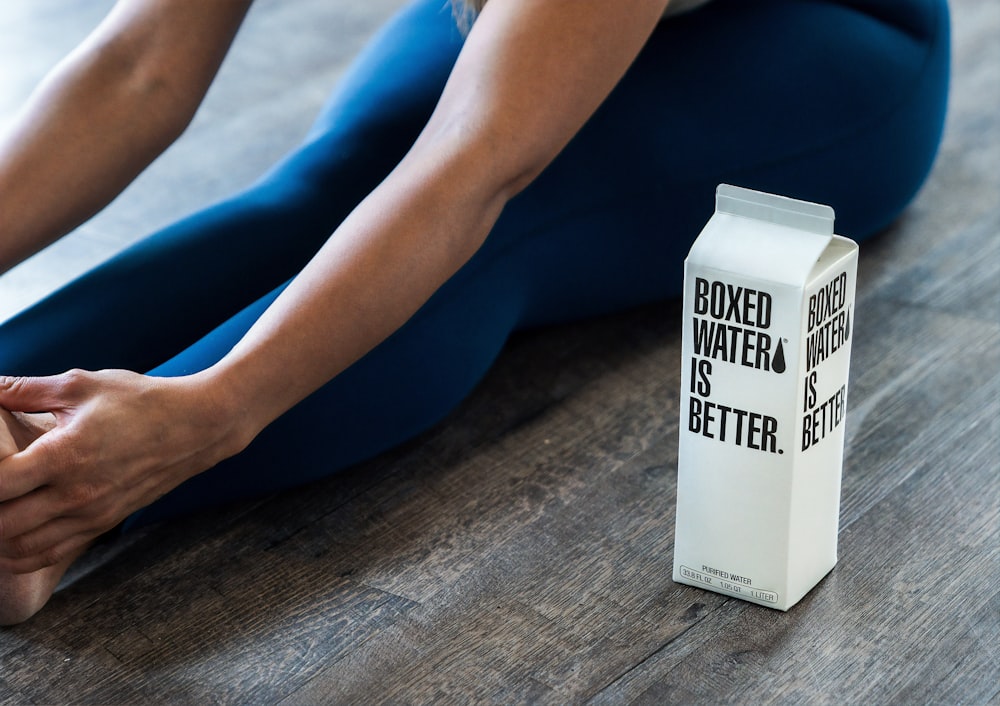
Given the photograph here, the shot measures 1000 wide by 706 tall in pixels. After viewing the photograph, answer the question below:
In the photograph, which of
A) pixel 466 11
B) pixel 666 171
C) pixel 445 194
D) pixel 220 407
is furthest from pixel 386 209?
pixel 666 171

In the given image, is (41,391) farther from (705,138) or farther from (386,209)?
(705,138)

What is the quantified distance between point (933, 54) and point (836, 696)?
850mm

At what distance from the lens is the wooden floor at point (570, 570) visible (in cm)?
95

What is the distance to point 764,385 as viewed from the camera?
0.90 meters

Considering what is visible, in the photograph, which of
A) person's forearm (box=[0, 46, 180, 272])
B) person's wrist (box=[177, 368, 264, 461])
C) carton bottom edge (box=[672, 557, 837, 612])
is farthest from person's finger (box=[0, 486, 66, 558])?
carton bottom edge (box=[672, 557, 837, 612])

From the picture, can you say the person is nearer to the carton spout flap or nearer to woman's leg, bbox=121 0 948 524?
woman's leg, bbox=121 0 948 524

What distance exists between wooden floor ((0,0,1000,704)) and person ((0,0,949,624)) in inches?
1.9

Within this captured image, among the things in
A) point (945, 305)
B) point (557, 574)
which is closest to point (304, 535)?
point (557, 574)

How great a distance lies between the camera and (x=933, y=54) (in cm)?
148

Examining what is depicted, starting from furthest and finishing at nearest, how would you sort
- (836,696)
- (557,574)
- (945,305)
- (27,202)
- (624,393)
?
1. (945,305)
2. (624,393)
3. (27,202)
4. (557,574)
5. (836,696)

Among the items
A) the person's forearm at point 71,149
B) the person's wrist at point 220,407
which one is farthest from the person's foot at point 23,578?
the person's forearm at point 71,149

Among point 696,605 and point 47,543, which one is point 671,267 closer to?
point 696,605

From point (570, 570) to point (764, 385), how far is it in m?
0.26

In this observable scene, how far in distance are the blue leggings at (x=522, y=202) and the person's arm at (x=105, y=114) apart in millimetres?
93
